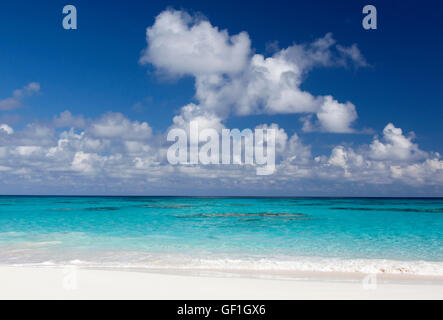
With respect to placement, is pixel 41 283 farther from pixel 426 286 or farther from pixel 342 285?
pixel 426 286

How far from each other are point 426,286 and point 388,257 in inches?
195

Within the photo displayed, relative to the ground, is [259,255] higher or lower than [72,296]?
lower

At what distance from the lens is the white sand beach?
290 inches

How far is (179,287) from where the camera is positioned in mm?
8039

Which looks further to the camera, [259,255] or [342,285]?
[259,255]

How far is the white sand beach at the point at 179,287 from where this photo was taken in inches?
290

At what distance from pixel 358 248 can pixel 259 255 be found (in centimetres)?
509

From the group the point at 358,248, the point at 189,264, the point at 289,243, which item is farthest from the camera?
the point at 289,243

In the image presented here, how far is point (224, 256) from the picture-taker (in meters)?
13.5

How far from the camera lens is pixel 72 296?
7.16 metres
